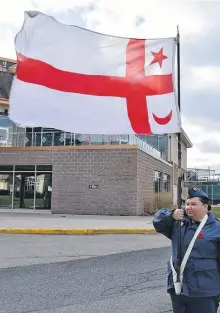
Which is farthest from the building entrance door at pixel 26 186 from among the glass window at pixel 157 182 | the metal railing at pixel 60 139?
the glass window at pixel 157 182

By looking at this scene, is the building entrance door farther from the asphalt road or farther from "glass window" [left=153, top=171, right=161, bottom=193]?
the asphalt road

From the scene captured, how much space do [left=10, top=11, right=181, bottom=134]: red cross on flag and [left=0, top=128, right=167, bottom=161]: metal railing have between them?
738 inches

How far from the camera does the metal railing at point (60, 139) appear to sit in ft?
78.3

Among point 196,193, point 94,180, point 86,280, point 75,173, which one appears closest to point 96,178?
point 94,180

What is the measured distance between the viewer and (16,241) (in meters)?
12.7

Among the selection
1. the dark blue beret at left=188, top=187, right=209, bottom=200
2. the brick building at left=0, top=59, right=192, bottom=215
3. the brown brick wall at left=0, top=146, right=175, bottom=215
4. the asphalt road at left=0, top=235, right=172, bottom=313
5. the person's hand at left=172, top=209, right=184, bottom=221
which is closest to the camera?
the person's hand at left=172, top=209, right=184, bottom=221

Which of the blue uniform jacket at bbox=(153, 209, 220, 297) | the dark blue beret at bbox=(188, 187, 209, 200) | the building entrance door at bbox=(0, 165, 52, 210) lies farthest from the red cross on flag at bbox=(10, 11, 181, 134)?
the building entrance door at bbox=(0, 165, 52, 210)

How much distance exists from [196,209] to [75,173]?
67.6 ft

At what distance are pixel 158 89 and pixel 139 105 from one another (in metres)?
0.28

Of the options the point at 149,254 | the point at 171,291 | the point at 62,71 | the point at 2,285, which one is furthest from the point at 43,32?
the point at 149,254

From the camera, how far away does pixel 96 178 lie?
2353cm

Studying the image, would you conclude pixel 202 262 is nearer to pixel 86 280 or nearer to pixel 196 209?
pixel 196 209

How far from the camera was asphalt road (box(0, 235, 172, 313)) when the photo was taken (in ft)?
19.4

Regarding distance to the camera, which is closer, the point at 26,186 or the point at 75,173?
the point at 75,173
